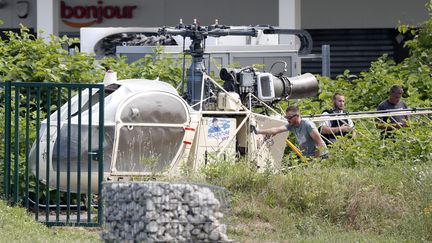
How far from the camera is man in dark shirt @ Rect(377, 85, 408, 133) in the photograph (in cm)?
1706

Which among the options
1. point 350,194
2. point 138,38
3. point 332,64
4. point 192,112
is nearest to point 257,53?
point 138,38

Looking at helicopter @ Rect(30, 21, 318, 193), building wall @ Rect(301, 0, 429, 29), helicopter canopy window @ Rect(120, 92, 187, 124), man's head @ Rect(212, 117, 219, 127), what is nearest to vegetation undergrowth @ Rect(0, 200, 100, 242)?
helicopter @ Rect(30, 21, 318, 193)

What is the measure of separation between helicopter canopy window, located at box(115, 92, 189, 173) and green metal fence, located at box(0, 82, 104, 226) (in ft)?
1.34

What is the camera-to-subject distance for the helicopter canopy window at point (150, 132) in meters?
14.0

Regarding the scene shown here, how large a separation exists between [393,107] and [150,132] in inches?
197

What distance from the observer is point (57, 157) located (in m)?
13.3

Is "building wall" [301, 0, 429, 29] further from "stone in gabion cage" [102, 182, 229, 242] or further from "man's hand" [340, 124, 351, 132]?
"stone in gabion cage" [102, 182, 229, 242]

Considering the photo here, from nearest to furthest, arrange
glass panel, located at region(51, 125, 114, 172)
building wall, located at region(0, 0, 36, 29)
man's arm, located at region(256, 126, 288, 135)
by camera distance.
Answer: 1. glass panel, located at region(51, 125, 114, 172)
2. man's arm, located at region(256, 126, 288, 135)
3. building wall, located at region(0, 0, 36, 29)

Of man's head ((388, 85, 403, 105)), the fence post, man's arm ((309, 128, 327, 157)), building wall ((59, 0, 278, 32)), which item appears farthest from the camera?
building wall ((59, 0, 278, 32))

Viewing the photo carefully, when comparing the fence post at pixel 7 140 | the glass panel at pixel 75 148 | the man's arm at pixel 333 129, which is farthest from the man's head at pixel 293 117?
the fence post at pixel 7 140

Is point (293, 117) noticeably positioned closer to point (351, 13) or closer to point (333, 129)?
point (333, 129)

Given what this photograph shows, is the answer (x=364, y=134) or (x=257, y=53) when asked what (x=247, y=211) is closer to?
(x=364, y=134)

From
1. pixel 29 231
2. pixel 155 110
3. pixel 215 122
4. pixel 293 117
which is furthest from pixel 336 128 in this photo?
pixel 29 231

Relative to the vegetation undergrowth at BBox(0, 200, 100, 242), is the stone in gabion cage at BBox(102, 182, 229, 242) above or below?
above
